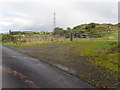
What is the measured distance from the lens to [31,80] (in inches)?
192

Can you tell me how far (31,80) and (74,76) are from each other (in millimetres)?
2053

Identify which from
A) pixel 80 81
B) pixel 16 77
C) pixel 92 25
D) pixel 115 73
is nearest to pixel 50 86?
pixel 80 81

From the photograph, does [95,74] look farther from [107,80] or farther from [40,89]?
[40,89]

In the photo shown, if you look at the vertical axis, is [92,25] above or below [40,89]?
above

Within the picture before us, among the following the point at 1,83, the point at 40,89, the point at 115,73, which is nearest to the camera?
the point at 40,89

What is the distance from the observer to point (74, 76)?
17.9ft

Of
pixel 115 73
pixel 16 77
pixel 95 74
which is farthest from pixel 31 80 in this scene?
pixel 115 73

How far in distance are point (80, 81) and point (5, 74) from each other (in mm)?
3683

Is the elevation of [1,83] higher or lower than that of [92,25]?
lower

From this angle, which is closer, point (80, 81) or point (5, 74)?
point (80, 81)

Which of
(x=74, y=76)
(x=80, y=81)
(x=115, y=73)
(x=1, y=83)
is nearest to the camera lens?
(x=1, y=83)

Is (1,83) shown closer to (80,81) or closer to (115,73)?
(80,81)

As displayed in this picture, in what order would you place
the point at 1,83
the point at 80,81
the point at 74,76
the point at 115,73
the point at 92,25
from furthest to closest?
the point at 92,25, the point at 115,73, the point at 74,76, the point at 80,81, the point at 1,83

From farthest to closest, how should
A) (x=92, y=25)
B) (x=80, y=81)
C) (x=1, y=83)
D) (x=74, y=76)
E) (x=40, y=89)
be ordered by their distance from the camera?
(x=92, y=25), (x=74, y=76), (x=80, y=81), (x=1, y=83), (x=40, y=89)
